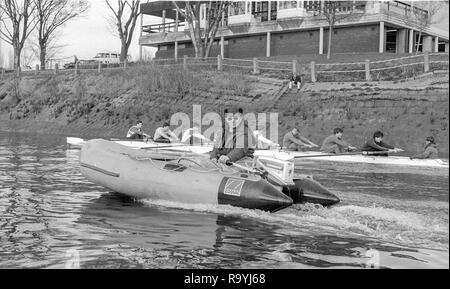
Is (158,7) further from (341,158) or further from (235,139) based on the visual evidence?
(235,139)

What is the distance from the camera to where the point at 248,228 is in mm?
7957

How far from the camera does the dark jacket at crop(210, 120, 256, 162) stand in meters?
10.4

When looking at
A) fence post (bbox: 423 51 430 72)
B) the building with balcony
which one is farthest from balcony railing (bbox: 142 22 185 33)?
fence post (bbox: 423 51 430 72)

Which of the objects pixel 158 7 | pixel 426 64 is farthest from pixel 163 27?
pixel 426 64

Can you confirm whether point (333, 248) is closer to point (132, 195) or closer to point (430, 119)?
point (132, 195)

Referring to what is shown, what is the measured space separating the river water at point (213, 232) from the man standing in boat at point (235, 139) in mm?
1634

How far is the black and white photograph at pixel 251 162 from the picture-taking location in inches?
265

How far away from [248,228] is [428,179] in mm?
7446

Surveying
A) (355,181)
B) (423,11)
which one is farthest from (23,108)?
(355,181)

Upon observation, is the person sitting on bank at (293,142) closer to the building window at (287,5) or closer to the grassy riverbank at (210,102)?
the grassy riverbank at (210,102)

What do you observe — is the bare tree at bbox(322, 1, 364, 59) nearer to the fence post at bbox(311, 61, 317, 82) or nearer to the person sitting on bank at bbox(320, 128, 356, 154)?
the fence post at bbox(311, 61, 317, 82)

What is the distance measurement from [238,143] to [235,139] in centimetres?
10

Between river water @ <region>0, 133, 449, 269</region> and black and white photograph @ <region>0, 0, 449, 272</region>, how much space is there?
4cm

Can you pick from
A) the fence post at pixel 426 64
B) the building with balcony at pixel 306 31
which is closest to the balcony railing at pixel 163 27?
the building with balcony at pixel 306 31
